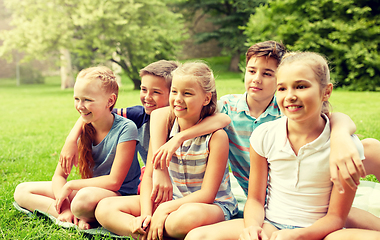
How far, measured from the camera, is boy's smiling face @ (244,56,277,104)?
232 cm

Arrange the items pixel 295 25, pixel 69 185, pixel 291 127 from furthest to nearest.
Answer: pixel 295 25
pixel 69 185
pixel 291 127

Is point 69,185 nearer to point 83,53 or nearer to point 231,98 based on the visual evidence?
point 231,98

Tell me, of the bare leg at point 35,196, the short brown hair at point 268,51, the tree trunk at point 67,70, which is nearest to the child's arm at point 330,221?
the short brown hair at point 268,51

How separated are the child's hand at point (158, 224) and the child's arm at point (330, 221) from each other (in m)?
0.64

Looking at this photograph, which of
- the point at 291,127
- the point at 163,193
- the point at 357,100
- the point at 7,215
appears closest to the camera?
the point at 291,127

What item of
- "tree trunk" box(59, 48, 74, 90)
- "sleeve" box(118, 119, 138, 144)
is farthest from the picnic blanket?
"tree trunk" box(59, 48, 74, 90)

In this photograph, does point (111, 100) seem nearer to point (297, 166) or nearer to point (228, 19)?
point (297, 166)

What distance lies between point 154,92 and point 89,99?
490mm

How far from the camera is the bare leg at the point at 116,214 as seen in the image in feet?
6.81

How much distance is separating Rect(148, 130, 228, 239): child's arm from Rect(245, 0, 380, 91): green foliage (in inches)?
418

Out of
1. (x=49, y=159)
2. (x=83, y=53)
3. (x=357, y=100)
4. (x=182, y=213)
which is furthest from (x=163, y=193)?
(x=83, y=53)

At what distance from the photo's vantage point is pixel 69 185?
2293mm

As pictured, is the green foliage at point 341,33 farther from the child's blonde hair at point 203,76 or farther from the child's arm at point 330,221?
the child's arm at point 330,221

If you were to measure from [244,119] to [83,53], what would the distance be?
13.9m
